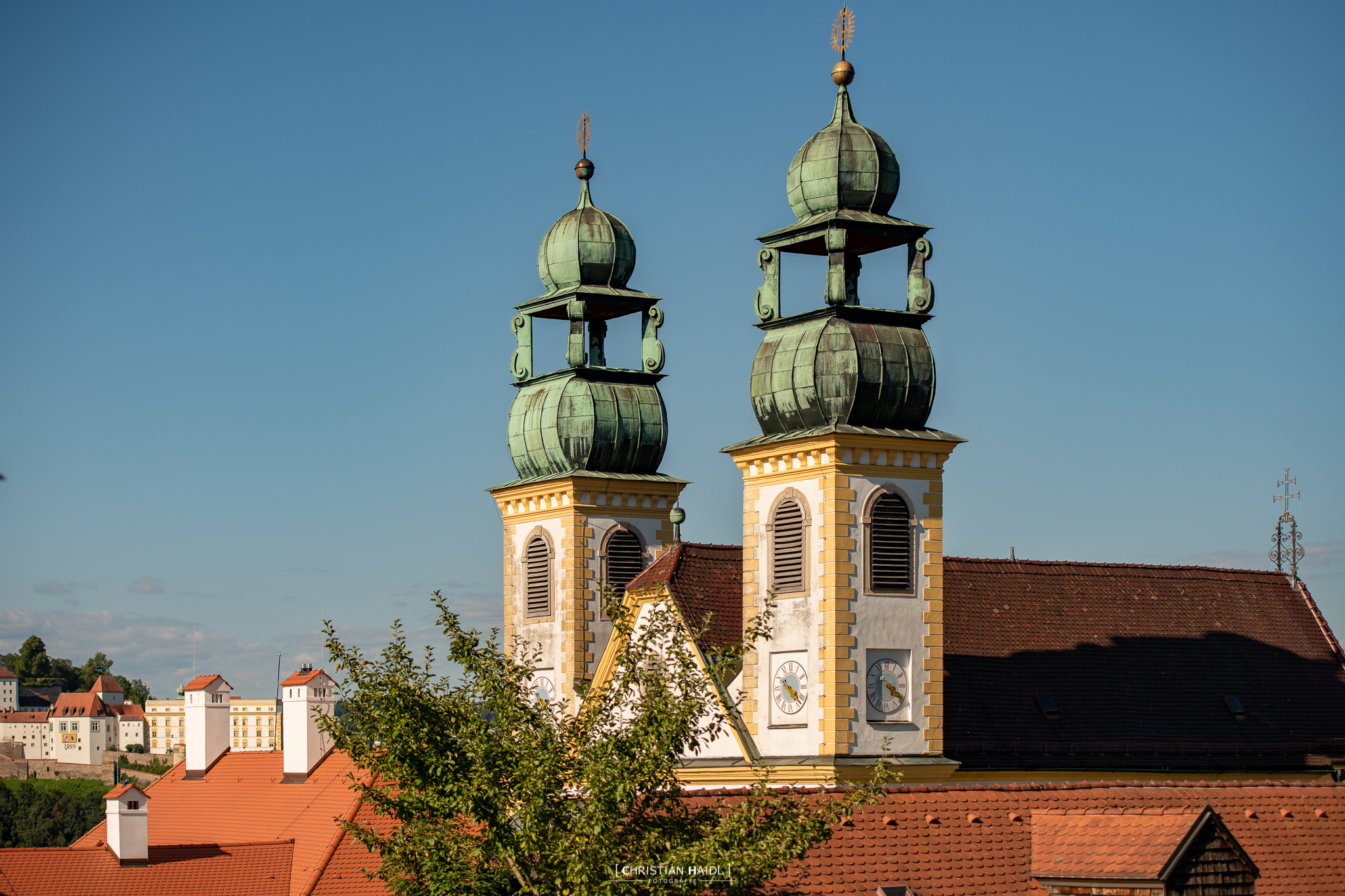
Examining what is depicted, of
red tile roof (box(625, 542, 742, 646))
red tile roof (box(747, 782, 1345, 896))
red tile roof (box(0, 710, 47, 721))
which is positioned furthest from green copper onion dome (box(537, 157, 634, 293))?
red tile roof (box(0, 710, 47, 721))

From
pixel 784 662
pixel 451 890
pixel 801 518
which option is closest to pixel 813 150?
pixel 801 518

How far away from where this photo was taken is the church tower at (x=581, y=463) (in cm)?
3938

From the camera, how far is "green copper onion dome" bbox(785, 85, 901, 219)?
33094 mm

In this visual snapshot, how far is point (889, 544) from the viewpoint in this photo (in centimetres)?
3212

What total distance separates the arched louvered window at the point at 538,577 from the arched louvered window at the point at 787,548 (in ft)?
27.3

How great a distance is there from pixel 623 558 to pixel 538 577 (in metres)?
1.84

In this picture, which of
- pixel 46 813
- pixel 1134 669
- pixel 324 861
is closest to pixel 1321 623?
pixel 1134 669

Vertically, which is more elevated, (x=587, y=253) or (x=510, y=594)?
(x=587, y=253)

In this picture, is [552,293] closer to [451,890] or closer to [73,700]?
[451,890]

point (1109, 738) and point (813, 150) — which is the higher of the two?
point (813, 150)

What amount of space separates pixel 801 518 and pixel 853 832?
290 inches

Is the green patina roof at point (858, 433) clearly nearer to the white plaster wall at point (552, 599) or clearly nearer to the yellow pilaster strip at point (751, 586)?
the yellow pilaster strip at point (751, 586)

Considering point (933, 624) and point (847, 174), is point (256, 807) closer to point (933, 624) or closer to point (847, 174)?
point (933, 624)

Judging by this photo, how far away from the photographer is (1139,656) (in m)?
37.6
